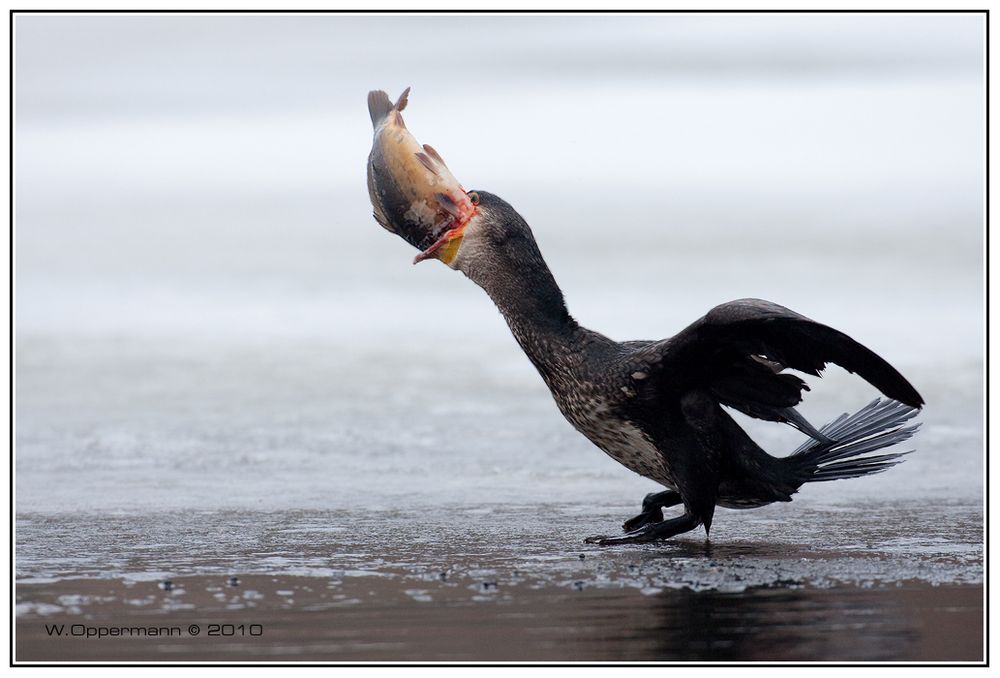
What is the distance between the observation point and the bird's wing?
4.70m

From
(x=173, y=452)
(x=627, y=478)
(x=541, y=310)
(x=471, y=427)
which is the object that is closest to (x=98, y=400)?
(x=173, y=452)

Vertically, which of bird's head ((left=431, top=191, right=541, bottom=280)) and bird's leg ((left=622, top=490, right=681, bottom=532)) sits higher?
bird's head ((left=431, top=191, right=541, bottom=280))

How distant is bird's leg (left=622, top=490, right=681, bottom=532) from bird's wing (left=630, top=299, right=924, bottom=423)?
0.50 m

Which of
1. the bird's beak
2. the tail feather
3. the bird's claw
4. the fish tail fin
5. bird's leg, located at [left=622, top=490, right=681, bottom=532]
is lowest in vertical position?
the bird's claw

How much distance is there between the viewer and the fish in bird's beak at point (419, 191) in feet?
17.5

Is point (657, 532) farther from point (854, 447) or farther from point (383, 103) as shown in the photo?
point (383, 103)

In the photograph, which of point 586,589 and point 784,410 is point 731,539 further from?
point 586,589

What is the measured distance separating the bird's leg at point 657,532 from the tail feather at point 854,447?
557 millimetres

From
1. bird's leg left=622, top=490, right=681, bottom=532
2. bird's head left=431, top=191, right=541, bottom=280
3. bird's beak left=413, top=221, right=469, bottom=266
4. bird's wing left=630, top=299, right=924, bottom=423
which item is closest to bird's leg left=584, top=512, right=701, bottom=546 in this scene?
bird's leg left=622, top=490, right=681, bottom=532

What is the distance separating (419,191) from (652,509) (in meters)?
A: 1.56

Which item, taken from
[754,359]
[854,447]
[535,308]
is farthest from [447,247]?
[854,447]

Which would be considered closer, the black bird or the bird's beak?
the black bird

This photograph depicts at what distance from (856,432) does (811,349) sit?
3.26ft

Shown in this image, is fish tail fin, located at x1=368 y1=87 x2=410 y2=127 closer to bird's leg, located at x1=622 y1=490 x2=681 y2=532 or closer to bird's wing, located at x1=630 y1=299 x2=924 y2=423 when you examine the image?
bird's wing, located at x1=630 y1=299 x2=924 y2=423
